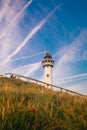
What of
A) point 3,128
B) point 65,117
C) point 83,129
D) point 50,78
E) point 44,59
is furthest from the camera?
point 44,59

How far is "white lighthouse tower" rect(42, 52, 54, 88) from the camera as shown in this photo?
51.7 meters

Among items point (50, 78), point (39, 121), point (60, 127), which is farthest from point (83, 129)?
point (50, 78)

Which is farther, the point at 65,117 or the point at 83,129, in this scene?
the point at 65,117

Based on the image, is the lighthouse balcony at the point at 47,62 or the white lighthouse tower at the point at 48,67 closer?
the white lighthouse tower at the point at 48,67

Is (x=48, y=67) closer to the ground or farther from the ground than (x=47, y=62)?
closer to the ground

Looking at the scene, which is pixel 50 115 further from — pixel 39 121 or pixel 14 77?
pixel 14 77

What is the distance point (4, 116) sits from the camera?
5762mm

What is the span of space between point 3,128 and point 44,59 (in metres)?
50.1

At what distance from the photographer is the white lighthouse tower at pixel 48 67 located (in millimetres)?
51688

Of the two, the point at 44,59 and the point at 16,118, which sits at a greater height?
the point at 44,59

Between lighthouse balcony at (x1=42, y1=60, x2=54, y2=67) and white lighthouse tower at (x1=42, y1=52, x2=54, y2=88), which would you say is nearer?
white lighthouse tower at (x1=42, y1=52, x2=54, y2=88)

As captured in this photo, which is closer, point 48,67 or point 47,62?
point 48,67

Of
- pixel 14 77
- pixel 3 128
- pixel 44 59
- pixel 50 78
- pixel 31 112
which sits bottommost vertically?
pixel 3 128

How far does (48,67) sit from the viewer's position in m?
53.7
